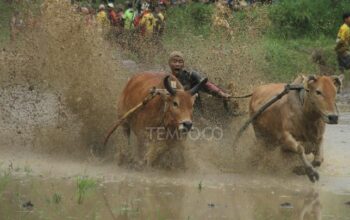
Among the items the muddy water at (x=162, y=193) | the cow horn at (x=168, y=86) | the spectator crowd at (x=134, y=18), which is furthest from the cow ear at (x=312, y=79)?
the spectator crowd at (x=134, y=18)

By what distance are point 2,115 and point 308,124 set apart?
5.52 m

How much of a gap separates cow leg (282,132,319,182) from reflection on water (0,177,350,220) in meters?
0.24

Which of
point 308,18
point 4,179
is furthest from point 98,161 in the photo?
point 308,18

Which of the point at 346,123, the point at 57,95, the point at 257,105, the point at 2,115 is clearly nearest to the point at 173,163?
the point at 257,105

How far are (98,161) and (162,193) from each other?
260cm

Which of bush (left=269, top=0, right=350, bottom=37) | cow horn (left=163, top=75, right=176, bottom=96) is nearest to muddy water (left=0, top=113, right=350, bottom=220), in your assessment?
cow horn (left=163, top=75, right=176, bottom=96)

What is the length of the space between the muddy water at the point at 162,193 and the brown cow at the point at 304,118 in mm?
381

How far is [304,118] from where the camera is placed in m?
11.7

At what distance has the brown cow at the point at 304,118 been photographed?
11320mm

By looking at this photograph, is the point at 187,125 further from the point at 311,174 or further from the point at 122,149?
the point at 122,149

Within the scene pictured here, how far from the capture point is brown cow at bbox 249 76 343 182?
37.1 feet

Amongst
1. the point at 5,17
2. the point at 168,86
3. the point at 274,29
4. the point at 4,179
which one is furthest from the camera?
the point at 5,17

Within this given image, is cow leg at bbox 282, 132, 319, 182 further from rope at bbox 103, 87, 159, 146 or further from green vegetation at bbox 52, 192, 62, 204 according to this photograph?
green vegetation at bbox 52, 192, 62, 204

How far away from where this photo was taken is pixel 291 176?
1177 centimetres
